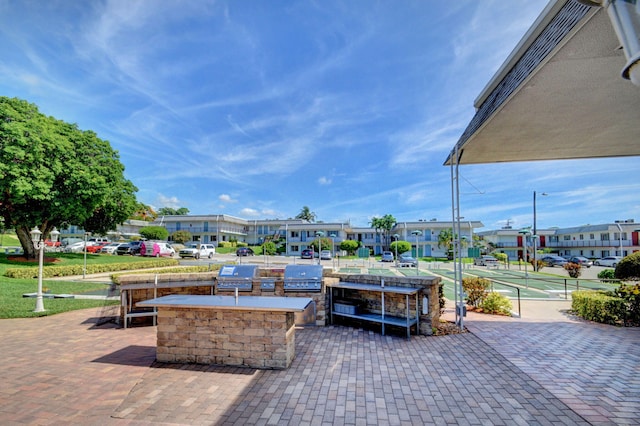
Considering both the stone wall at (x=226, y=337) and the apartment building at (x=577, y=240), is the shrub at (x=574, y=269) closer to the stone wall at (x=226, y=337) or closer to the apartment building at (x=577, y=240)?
the apartment building at (x=577, y=240)

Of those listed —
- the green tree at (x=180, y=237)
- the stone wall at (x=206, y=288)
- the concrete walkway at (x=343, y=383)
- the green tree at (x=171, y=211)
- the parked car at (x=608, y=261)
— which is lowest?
the parked car at (x=608, y=261)

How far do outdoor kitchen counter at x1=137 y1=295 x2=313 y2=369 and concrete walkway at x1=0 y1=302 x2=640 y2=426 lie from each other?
0.19 metres

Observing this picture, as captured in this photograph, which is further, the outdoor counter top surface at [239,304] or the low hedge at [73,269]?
the low hedge at [73,269]

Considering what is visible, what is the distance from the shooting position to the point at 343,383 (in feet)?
13.2

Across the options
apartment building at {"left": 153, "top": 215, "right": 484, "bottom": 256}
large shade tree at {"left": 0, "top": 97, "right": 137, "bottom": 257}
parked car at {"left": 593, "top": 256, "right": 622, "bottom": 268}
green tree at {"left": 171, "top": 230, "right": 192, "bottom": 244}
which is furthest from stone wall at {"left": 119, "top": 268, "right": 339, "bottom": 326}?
parked car at {"left": 593, "top": 256, "right": 622, "bottom": 268}

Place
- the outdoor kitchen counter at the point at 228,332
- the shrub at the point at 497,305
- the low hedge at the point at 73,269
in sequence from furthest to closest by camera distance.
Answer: the low hedge at the point at 73,269 → the shrub at the point at 497,305 → the outdoor kitchen counter at the point at 228,332

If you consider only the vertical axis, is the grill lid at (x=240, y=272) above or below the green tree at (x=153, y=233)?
below

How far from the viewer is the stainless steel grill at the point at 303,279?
719 cm

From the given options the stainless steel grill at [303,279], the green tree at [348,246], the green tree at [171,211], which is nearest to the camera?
the stainless steel grill at [303,279]

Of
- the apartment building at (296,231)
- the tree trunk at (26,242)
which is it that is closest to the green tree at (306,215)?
the apartment building at (296,231)

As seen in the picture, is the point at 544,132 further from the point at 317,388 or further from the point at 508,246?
the point at 508,246

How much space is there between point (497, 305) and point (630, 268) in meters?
8.32

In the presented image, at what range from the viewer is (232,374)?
4344 millimetres

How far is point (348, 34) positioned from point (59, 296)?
12.8 meters
